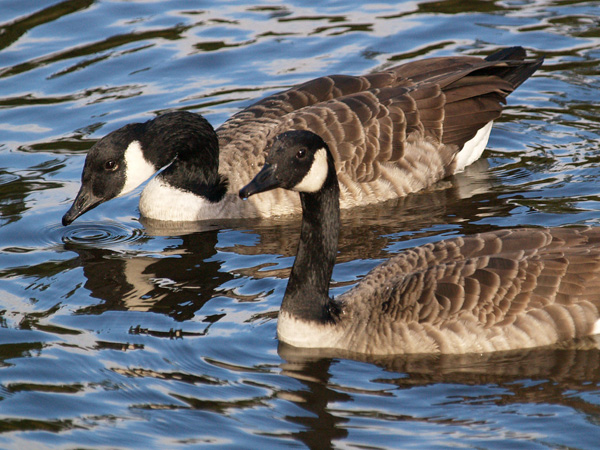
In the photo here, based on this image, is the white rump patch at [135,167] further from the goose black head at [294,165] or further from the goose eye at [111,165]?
the goose black head at [294,165]

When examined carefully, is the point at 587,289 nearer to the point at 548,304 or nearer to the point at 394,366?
the point at 548,304

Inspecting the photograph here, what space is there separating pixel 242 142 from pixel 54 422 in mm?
6122

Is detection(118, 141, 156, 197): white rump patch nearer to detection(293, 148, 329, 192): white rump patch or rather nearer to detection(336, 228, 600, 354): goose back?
detection(293, 148, 329, 192): white rump patch

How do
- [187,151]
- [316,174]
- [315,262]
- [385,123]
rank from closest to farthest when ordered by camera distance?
[316,174], [315,262], [187,151], [385,123]

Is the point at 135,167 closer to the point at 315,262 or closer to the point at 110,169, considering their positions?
the point at 110,169

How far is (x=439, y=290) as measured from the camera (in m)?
8.86

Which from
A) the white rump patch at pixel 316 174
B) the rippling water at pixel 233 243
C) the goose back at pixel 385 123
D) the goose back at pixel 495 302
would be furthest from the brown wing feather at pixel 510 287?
the goose back at pixel 385 123

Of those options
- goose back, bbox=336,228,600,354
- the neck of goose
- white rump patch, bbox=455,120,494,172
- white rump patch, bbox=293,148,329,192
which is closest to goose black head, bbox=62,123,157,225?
the neck of goose

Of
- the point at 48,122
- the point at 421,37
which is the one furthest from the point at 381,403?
the point at 421,37

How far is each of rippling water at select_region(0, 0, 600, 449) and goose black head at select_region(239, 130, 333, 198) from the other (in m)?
1.58

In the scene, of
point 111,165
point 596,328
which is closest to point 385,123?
point 111,165

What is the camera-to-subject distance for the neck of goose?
9188 mm

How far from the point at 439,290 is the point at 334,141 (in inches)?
176

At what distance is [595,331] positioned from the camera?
8.79m
